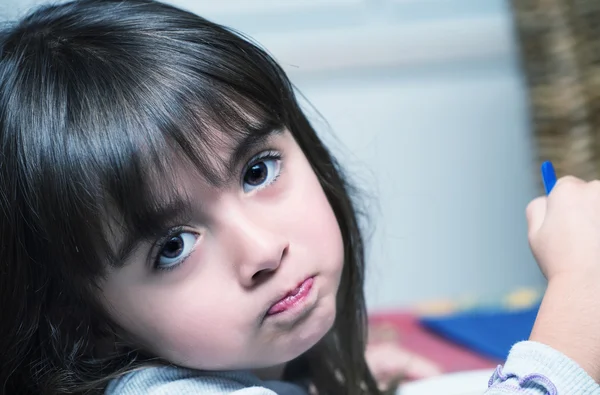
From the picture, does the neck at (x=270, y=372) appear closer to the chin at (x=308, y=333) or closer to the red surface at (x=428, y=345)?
the chin at (x=308, y=333)

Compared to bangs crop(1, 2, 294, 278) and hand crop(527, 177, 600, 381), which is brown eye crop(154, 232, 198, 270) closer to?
bangs crop(1, 2, 294, 278)

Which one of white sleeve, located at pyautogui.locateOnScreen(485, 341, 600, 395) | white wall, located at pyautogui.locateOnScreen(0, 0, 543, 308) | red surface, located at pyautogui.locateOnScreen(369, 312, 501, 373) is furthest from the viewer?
white wall, located at pyautogui.locateOnScreen(0, 0, 543, 308)

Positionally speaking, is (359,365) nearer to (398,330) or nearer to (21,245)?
(21,245)

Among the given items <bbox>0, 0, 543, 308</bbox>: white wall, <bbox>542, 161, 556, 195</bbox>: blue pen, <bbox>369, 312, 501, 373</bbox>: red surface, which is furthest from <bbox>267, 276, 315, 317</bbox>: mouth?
<bbox>0, 0, 543, 308</bbox>: white wall

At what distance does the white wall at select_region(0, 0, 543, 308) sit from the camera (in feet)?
4.79

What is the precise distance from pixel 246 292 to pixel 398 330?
0.81 m

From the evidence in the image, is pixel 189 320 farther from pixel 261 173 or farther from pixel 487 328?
pixel 487 328

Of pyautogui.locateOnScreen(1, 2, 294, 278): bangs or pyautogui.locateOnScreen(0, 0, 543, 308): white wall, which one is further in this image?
pyautogui.locateOnScreen(0, 0, 543, 308): white wall

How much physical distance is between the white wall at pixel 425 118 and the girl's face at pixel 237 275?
817 mm

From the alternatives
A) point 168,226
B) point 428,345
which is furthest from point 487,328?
point 168,226

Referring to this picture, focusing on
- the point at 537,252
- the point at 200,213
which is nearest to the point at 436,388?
the point at 537,252

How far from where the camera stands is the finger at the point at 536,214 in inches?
24.4

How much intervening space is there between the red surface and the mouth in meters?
0.62

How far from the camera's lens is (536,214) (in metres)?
0.63
